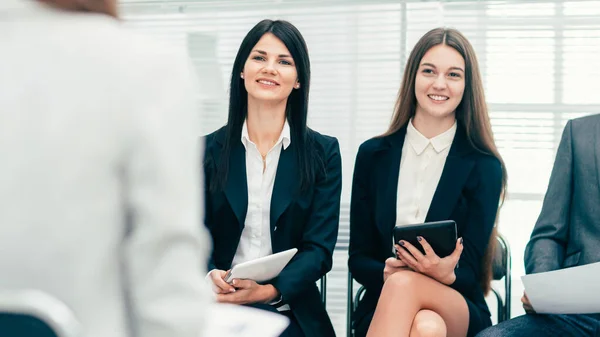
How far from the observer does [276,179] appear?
109 inches

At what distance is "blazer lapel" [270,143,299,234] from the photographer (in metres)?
2.72

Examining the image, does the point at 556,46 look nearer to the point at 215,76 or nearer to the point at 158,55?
the point at 215,76

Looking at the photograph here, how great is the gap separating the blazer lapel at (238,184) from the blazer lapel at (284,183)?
0.11 meters

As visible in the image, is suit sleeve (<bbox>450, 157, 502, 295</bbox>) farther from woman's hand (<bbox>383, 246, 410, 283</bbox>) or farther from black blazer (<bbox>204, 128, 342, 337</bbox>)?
black blazer (<bbox>204, 128, 342, 337</bbox>)

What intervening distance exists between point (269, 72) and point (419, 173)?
710mm

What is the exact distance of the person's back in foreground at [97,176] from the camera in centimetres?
87

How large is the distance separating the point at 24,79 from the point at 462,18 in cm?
330

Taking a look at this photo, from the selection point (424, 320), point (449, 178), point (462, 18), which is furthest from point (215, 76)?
point (424, 320)

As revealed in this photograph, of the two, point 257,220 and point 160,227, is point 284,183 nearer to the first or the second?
point 257,220

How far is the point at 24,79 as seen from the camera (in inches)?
34.7

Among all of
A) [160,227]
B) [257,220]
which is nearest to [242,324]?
[160,227]

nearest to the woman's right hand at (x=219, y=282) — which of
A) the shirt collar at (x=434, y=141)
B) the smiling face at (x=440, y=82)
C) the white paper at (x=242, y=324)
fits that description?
the shirt collar at (x=434, y=141)

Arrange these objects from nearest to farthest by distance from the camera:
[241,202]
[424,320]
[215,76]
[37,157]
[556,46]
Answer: [37,157] < [424,320] < [241,202] < [556,46] < [215,76]

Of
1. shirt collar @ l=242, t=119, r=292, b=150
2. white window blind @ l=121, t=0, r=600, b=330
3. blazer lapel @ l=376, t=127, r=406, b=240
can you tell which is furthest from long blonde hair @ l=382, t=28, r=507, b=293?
white window blind @ l=121, t=0, r=600, b=330
